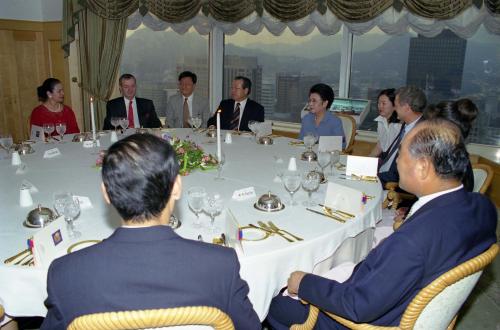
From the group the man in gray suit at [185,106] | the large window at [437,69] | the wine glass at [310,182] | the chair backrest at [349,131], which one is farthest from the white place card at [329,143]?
the large window at [437,69]

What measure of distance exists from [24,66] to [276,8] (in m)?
3.64

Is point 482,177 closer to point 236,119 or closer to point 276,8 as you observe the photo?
point 236,119

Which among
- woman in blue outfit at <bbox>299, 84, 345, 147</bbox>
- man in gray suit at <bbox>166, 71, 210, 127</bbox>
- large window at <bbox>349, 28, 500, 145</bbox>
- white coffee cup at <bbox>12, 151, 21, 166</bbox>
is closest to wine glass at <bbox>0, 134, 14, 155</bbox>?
white coffee cup at <bbox>12, 151, 21, 166</bbox>

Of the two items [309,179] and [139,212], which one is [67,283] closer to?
[139,212]

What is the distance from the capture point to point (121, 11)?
5.76 m

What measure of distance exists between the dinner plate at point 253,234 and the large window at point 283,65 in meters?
4.18

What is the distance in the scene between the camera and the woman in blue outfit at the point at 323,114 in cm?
397

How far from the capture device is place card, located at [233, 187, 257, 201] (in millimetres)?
2271

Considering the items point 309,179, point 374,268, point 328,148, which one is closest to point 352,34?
point 328,148

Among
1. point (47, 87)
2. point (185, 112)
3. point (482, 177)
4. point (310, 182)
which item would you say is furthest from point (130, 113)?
point (482, 177)

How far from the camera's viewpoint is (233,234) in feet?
5.48

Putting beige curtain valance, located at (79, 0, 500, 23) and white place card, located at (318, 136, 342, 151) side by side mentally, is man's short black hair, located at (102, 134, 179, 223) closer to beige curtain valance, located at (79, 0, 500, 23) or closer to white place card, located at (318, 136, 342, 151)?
white place card, located at (318, 136, 342, 151)

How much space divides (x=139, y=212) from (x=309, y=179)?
1244mm

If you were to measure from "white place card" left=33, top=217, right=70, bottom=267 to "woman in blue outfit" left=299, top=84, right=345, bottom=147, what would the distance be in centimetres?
275
